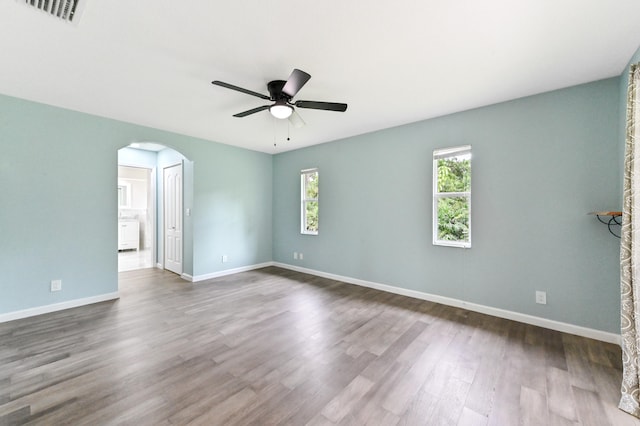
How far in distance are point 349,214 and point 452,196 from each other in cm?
173

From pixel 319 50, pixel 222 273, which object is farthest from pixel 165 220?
pixel 319 50

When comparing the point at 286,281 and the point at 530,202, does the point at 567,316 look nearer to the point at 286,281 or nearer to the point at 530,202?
the point at 530,202

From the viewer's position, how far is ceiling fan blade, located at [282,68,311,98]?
208cm

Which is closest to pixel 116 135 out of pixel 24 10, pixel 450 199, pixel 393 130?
pixel 24 10

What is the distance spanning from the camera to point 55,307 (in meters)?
3.32

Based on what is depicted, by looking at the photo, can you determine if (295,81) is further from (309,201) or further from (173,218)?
(173,218)

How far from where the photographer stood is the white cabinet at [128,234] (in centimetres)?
782

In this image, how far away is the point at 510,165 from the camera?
310cm

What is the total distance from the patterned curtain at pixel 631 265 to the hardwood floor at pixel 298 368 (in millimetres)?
173

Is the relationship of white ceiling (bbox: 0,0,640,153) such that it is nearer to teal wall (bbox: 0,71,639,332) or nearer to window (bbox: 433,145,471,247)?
teal wall (bbox: 0,71,639,332)

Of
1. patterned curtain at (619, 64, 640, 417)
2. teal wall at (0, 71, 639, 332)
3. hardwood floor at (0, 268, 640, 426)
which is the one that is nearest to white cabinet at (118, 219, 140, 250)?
teal wall at (0, 71, 639, 332)

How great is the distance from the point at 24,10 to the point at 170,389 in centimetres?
280

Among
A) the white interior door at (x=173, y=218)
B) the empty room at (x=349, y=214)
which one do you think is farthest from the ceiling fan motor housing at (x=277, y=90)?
the white interior door at (x=173, y=218)

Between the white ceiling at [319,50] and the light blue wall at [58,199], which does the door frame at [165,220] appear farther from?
the white ceiling at [319,50]
